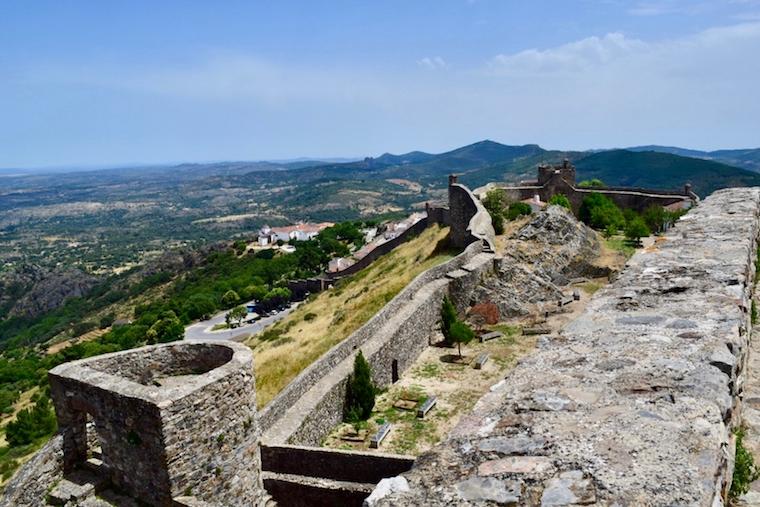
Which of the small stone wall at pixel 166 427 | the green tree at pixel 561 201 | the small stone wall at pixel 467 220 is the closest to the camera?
the small stone wall at pixel 166 427

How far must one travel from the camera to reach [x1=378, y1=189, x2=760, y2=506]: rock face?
3.00 metres

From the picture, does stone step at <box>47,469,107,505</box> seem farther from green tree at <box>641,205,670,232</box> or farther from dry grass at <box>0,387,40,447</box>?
dry grass at <box>0,387,40,447</box>

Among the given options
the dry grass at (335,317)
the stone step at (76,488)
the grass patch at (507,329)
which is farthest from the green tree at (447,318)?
the stone step at (76,488)

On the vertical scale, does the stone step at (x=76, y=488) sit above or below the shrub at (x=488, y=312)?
above

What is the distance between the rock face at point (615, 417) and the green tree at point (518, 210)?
2790 centimetres

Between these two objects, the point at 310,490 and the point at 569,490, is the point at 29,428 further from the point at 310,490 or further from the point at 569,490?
the point at 569,490

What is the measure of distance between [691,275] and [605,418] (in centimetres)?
314

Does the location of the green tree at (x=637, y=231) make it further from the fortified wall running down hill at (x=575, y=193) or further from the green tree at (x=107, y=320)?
the green tree at (x=107, y=320)

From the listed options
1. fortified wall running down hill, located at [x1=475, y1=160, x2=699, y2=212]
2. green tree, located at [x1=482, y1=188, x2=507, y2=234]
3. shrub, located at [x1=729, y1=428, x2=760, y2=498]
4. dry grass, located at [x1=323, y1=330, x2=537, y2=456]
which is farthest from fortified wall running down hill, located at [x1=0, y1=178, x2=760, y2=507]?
fortified wall running down hill, located at [x1=475, y1=160, x2=699, y2=212]

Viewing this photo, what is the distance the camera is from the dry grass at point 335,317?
1919 centimetres

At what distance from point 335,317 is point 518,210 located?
493 inches

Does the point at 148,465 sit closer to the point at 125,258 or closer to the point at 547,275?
the point at 547,275

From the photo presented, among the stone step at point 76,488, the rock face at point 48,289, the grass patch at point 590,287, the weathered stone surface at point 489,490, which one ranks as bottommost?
the rock face at point 48,289

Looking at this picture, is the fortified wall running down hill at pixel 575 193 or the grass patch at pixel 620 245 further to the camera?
the fortified wall running down hill at pixel 575 193
